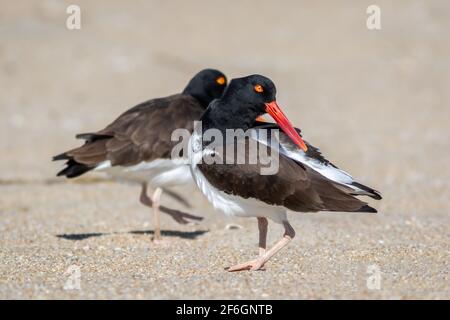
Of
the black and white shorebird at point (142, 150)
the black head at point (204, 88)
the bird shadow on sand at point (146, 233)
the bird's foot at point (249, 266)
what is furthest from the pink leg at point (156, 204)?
the bird's foot at point (249, 266)

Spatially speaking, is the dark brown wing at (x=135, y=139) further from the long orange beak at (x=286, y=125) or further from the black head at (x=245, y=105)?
the long orange beak at (x=286, y=125)

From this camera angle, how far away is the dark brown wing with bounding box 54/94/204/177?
793 cm

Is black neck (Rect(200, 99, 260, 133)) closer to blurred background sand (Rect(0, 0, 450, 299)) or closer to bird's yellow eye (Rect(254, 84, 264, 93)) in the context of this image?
bird's yellow eye (Rect(254, 84, 264, 93))

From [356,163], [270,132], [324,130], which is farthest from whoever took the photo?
[324,130]

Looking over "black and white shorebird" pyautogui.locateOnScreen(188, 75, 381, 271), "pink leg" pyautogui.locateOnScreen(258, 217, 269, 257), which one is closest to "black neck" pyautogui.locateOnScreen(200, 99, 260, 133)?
"black and white shorebird" pyautogui.locateOnScreen(188, 75, 381, 271)

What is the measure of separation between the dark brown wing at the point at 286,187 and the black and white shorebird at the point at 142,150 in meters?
2.06

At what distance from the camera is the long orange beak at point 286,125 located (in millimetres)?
6243

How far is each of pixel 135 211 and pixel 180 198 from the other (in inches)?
23.0

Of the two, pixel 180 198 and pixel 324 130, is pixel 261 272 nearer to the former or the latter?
pixel 180 198

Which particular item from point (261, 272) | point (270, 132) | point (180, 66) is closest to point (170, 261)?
point (261, 272)

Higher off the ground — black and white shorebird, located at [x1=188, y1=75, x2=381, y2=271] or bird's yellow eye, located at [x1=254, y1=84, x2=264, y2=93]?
bird's yellow eye, located at [x1=254, y1=84, x2=264, y2=93]

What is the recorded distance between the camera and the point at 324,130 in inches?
579

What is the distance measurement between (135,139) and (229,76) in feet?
30.7

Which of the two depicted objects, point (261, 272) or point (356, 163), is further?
point (356, 163)
